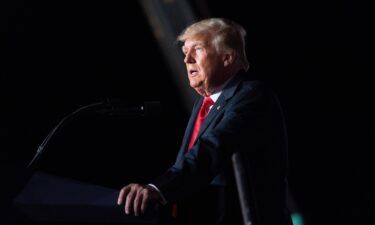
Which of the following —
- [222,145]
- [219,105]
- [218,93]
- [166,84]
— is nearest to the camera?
[222,145]

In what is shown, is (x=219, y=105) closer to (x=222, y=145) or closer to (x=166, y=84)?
(x=222, y=145)

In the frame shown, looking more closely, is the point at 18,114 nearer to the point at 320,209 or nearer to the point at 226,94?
the point at 226,94

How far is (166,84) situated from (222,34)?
118 centimetres

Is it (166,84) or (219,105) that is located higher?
(219,105)

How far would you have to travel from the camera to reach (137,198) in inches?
37.9

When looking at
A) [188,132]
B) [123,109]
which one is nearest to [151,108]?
[123,109]

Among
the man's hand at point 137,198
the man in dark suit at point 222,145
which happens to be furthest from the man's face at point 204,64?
the man's hand at point 137,198

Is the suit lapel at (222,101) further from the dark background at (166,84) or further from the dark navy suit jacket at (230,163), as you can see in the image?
the dark background at (166,84)

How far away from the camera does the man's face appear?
1.75 m

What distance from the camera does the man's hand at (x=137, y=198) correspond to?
95 centimetres

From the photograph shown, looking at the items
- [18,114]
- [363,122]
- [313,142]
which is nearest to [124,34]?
[18,114]

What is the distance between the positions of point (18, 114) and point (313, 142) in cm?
170

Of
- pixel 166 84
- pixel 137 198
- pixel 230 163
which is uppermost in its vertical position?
pixel 137 198

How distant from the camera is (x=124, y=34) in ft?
9.52
